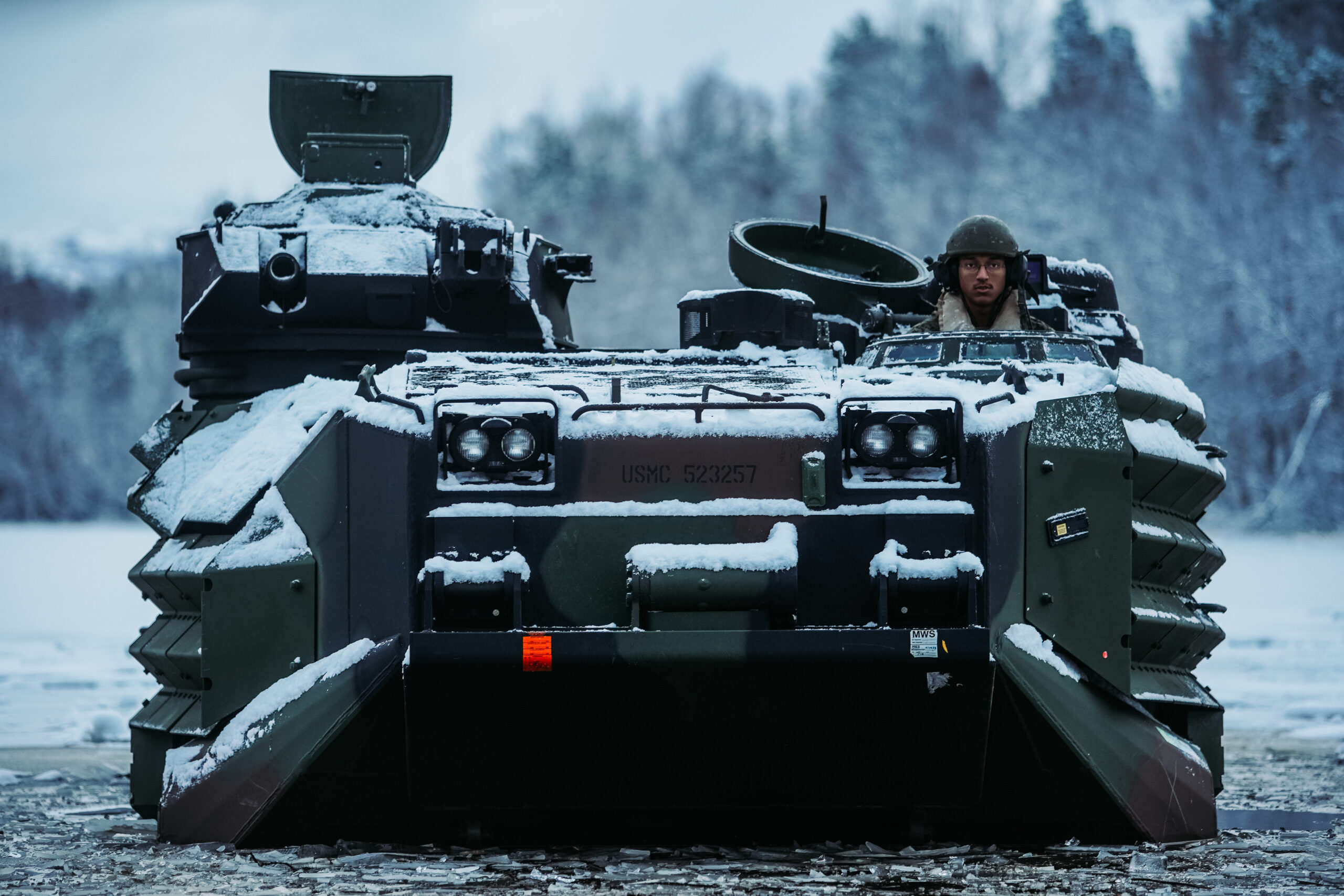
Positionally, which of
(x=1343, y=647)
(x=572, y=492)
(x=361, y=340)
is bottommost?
(x=1343, y=647)

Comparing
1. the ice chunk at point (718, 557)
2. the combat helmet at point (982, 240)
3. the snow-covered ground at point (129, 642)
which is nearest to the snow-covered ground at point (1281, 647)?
the snow-covered ground at point (129, 642)

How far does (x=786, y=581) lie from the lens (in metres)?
5.40

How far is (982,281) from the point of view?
755cm

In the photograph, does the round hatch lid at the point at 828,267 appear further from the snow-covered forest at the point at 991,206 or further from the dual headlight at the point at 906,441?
the snow-covered forest at the point at 991,206

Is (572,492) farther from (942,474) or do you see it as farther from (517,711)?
(942,474)

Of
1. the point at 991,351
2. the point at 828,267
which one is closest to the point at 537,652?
the point at 991,351

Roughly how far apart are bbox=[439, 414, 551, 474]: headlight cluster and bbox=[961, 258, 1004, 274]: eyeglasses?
2.55 metres

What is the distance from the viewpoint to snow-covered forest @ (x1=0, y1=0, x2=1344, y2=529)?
1340 inches

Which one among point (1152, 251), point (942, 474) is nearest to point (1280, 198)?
point (1152, 251)

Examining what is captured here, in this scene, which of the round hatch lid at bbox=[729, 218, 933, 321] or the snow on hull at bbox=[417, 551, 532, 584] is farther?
the round hatch lid at bbox=[729, 218, 933, 321]

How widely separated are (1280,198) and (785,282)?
31.3 metres

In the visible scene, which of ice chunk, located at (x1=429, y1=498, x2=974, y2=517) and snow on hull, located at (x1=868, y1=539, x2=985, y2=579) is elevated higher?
ice chunk, located at (x1=429, y1=498, x2=974, y2=517)

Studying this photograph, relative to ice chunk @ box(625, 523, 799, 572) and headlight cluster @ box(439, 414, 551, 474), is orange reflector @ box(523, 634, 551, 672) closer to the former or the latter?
ice chunk @ box(625, 523, 799, 572)

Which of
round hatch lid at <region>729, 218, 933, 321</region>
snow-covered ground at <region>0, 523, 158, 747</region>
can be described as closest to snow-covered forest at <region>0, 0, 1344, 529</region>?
snow-covered ground at <region>0, 523, 158, 747</region>
